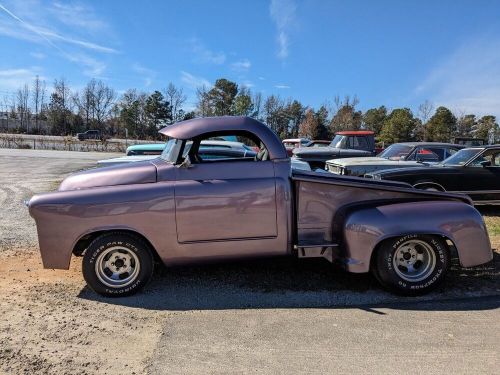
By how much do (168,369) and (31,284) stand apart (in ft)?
8.67

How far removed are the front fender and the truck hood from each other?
2.24 meters

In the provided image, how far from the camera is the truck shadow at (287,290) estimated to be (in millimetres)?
4703

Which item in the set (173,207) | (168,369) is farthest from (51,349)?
(173,207)

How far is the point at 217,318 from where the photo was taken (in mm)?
4340

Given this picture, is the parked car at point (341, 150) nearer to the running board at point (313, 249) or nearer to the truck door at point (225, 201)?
the running board at point (313, 249)

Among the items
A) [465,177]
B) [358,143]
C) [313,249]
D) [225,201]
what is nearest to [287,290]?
[313,249]

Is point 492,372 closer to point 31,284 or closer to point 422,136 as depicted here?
point 31,284

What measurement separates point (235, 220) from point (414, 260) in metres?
2.07

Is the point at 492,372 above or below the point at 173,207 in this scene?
below

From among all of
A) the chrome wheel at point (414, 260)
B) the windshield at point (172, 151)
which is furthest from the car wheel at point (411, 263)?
the windshield at point (172, 151)

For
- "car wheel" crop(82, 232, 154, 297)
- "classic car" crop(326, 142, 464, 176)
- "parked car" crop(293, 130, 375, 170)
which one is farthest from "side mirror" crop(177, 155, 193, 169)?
"parked car" crop(293, 130, 375, 170)

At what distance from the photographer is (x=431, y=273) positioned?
4973 mm

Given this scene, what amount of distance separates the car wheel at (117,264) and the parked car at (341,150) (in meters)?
10.9

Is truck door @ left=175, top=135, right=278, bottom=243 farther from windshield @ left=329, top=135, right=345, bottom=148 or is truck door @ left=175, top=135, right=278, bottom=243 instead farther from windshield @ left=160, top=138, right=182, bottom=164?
windshield @ left=329, top=135, right=345, bottom=148
